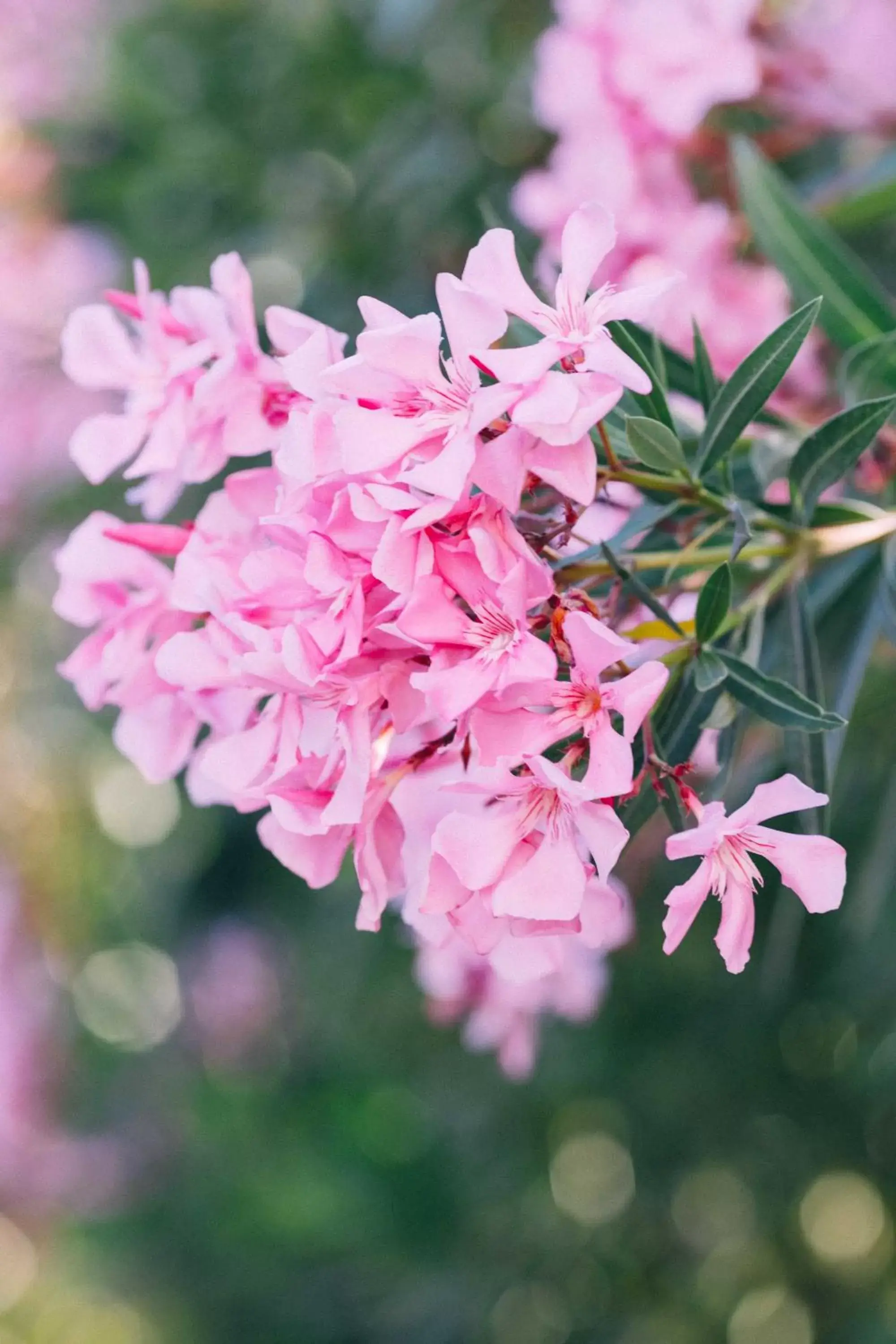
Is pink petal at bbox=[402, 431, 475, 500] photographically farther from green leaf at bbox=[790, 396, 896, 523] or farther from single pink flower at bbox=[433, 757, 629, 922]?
green leaf at bbox=[790, 396, 896, 523]

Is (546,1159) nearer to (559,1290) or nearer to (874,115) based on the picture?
(559,1290)

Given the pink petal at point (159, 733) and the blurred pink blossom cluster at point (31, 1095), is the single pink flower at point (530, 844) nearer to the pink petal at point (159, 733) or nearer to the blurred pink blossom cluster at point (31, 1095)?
the pink petal at point (159, 733)

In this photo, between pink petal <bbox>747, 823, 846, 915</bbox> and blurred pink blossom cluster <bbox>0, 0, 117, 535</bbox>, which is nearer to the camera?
pink petal <bbox>747, 823, 846, 915</bbox>

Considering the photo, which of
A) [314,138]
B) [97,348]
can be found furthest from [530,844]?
[314,138]

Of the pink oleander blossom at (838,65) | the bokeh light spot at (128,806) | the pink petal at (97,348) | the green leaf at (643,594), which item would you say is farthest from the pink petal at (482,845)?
the bokeh light spot at (128,806)

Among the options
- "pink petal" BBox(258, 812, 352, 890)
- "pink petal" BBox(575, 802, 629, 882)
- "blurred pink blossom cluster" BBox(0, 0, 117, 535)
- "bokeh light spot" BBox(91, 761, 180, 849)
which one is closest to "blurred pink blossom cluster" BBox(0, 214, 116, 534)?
"blurred pink blossom cluster" BBox(0, 0, 117, 535)

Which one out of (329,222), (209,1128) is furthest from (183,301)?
(209,1128)
